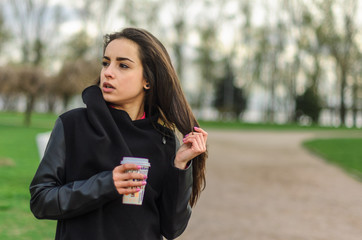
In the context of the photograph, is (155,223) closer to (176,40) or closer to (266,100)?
(176,40)

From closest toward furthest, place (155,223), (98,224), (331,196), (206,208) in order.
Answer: (98,224), (155,223), (206,208), (331,196)

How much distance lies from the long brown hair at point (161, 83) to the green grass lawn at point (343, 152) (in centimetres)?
873

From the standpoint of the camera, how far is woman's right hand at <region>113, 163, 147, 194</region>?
1.41m

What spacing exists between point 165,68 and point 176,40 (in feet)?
121

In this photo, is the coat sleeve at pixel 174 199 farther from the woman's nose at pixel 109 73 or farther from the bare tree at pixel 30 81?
the bare tree at pixel 30 81

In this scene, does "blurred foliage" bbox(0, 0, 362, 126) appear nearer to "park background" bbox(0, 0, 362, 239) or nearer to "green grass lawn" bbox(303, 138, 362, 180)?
"park background" bbox(0, 0, 362, 239)

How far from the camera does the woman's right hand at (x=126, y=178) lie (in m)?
1.41

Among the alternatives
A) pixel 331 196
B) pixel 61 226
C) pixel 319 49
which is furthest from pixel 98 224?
pixel 319 49

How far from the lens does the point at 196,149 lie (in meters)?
1.59

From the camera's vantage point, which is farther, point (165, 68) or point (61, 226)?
point (165, 68)

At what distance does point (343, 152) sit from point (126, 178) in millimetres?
13894

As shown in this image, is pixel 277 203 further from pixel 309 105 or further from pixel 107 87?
pixel 309 105

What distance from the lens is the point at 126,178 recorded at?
1.42m

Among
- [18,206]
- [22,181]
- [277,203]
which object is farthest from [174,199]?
[22,181]
